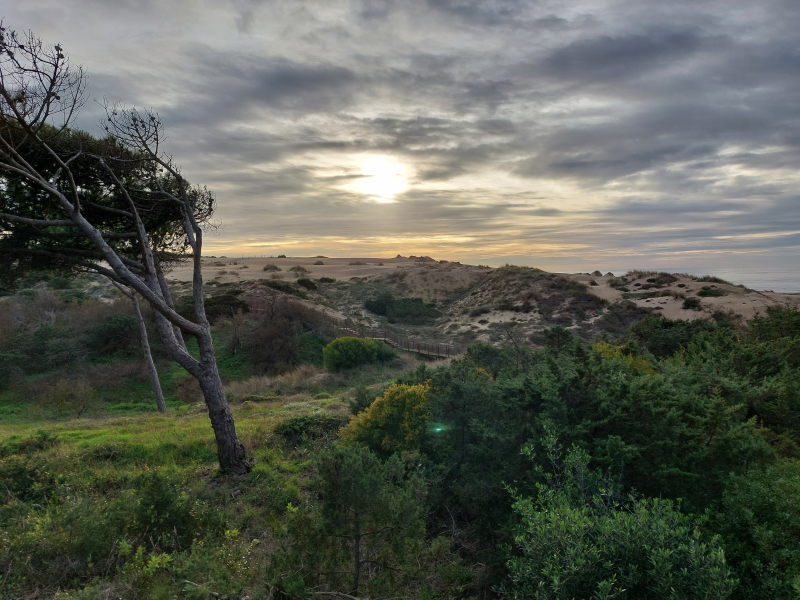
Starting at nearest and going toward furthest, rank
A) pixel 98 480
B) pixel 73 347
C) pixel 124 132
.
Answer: pixel 98 480 < pixel 124 132 < pixel 73 347

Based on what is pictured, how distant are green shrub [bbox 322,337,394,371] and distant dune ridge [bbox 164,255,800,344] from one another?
370 inches

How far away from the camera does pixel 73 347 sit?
82.9 ft

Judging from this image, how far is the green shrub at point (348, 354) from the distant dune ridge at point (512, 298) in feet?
30.8

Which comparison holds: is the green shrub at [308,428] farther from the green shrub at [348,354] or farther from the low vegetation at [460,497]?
the green shrub at [348,354]

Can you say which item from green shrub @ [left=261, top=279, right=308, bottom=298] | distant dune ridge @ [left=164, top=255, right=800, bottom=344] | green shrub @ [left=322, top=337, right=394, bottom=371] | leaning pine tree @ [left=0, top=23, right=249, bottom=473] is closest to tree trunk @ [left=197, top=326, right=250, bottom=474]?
leaning pine tree @ [left=0, top=23, right=249, bottom=473]

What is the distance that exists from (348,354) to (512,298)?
26614 mm

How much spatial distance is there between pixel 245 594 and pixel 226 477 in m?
5.47

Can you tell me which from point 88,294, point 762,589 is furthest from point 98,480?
point 88,294

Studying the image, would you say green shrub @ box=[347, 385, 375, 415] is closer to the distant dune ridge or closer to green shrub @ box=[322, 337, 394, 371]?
green shrub @ box=[322, 337, 394, 371]

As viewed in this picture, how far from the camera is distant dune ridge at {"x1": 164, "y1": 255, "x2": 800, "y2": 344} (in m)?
37.4

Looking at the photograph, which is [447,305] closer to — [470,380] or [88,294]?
[88,294]

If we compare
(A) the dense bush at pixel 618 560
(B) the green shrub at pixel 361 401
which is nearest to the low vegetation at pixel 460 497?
(A) the dense bush at pixel 618 560

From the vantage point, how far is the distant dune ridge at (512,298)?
123ft

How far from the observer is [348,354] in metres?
26.5
